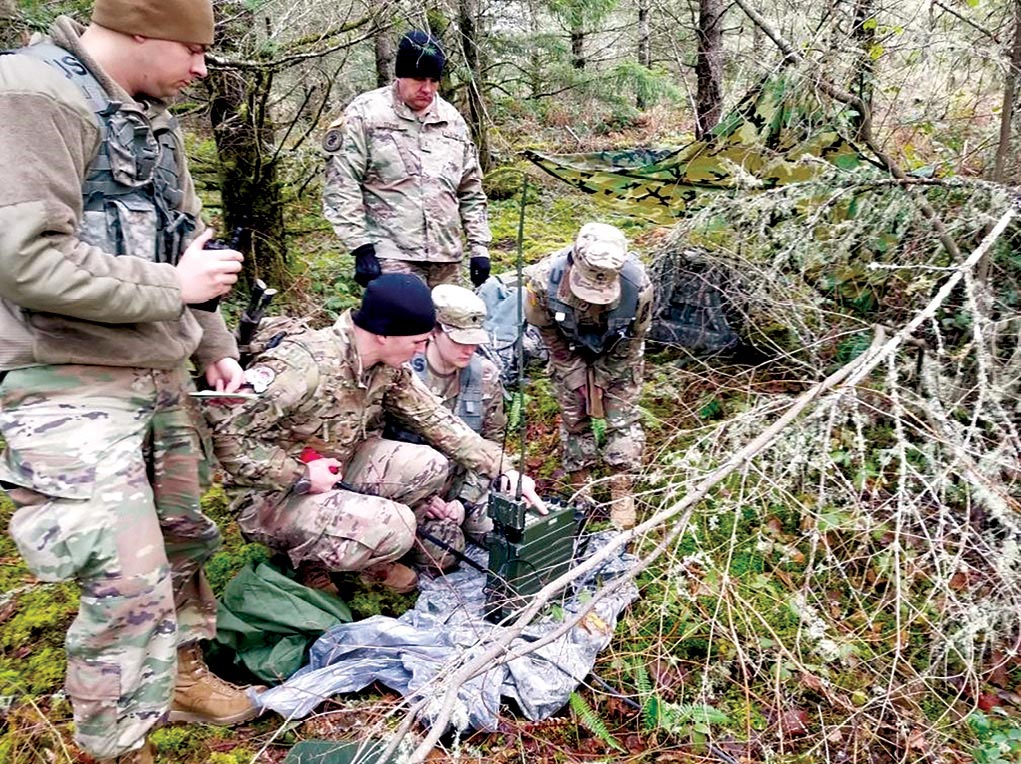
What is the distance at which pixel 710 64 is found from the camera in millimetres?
7305

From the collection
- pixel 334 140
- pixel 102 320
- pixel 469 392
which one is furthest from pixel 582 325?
pixel 102 320

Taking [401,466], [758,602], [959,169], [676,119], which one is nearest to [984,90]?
[959,169]

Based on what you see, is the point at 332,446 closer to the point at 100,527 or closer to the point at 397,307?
the point at 397,307

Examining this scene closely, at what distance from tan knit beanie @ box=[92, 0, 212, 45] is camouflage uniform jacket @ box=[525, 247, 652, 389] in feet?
6.92

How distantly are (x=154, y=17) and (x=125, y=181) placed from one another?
0.40m

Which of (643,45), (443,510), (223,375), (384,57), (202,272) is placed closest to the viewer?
(202,272)

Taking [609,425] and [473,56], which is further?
[473,56]

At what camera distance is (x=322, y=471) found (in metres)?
2.85

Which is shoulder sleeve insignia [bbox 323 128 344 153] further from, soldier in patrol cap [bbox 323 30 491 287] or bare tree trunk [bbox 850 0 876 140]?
bare tree trunk [bbox 850 0 876 140]

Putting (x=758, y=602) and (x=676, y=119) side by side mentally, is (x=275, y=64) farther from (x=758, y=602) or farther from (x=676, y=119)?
(x=676, y=119)

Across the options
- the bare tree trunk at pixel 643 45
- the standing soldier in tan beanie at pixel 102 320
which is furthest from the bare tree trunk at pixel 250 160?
the bare tree trunk at pixel 643 45

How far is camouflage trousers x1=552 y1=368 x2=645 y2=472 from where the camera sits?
3.95 m

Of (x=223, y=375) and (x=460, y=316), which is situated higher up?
(x=223, y=375)

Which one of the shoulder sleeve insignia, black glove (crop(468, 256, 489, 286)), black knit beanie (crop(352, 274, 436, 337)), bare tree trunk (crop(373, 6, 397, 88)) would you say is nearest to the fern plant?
black knit beanie (crop(352, 274, 436, 337))
